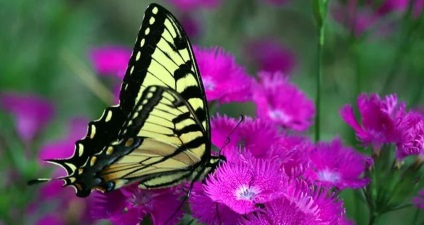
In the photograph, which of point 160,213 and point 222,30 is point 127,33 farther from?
point 160,213

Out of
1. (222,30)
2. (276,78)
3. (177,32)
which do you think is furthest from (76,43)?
(177,32)

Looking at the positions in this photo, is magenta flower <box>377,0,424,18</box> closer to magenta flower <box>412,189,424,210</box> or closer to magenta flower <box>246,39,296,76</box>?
magenta flower <box>246,39,296,76</box>

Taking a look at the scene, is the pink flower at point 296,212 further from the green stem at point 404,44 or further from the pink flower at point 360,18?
the pink flower at point 360,18

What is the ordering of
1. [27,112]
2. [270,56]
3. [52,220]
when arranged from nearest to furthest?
[52,220] → [27,112] → [270,56]

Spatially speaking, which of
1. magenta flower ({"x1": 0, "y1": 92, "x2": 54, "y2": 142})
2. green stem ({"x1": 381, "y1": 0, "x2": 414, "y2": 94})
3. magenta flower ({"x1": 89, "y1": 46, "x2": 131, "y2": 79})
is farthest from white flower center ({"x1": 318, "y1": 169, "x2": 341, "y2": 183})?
magenta flower ({"x1": 0, "y1": 92, "x2": 54, "y2": 142})

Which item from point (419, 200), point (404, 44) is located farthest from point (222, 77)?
point (404, 44)

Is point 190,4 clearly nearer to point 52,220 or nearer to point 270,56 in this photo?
point 270,56

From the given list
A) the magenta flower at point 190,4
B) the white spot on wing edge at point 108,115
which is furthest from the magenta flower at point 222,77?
the magenta flower at point 190,4
